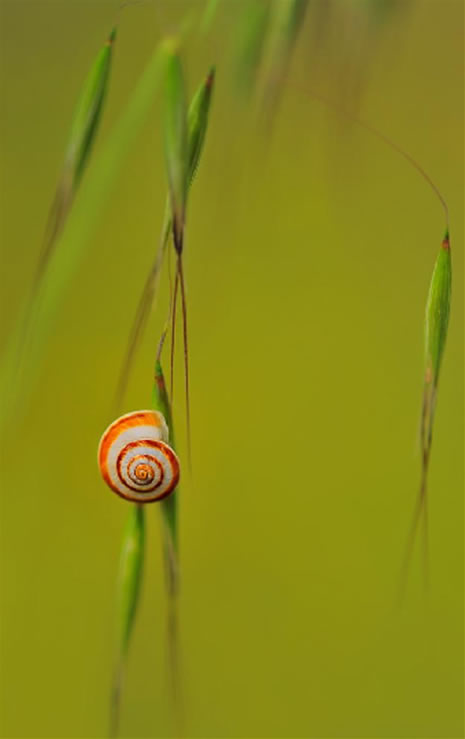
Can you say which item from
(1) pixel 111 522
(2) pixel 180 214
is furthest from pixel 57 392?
(2) pixel 180 214

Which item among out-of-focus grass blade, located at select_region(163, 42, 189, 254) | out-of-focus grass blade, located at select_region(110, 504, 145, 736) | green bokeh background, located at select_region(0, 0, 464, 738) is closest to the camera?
out-of-focus grass blade, located at select_region(163, 42, 189, 254)

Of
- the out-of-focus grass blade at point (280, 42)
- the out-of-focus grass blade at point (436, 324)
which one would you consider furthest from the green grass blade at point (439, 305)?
the out-of-focus grass blade at point (280, 42)

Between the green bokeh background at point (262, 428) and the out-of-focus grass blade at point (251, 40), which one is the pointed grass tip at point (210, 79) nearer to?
the out-of-focus grass blade at point (251, 40)

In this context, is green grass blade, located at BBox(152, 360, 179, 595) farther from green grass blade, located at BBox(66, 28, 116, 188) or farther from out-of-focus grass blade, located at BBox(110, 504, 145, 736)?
green grass blade, located at BBox(66, 28, 116, 188)

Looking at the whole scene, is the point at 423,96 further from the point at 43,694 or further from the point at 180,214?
the point at 43,694

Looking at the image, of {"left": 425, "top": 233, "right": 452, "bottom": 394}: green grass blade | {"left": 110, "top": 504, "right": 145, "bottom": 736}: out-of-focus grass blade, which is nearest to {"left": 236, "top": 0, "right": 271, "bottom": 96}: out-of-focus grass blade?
{"left": 425, "top": 233, "right": 452, "bottom": 394}: green grass blade

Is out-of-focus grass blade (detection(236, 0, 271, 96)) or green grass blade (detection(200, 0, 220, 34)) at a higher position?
out-of-focus grass blade (detection(236, 0, 271, 96))

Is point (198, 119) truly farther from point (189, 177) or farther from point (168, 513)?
point (168, 513)

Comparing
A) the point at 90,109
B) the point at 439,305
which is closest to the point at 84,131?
the point at 90,109
